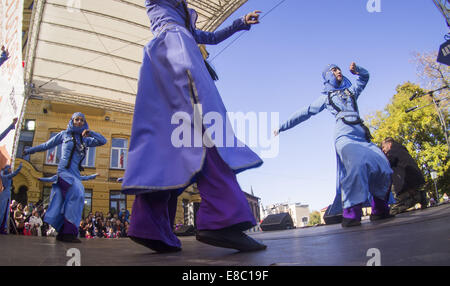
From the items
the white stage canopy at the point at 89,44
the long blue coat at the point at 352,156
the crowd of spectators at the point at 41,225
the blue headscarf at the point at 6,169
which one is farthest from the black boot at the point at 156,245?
the white stage canopy at the point at 89,44

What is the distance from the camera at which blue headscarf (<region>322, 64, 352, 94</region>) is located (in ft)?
13.0

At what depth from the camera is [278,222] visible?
20.5 feet

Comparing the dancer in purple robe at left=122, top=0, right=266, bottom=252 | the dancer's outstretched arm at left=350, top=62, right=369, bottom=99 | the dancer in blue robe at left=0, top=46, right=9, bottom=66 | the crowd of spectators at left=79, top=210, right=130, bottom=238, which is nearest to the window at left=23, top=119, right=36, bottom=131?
the crowd of spectators at left=79, top=210, right=130, bottom=238

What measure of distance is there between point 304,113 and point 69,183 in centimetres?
316

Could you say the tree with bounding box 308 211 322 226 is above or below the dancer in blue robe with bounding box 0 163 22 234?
below

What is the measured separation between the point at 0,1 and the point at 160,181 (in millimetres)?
5949

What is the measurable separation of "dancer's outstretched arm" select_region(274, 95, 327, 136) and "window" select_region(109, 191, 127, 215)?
14688 mm

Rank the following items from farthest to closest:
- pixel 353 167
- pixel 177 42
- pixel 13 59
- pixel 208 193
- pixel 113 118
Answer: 1. pixel 113 118
2. pixel 13 59
3. pixel 353 167
4. pixel 177 42
5. pixel 208 193

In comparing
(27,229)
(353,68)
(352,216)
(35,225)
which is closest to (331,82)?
(353,68)

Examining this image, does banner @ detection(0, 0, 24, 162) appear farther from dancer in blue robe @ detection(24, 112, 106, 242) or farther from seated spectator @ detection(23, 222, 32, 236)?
seated spectator @ detection(23, 222, 32, 236)

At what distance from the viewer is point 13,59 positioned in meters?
5.39

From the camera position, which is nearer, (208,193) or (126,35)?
(208,193)
